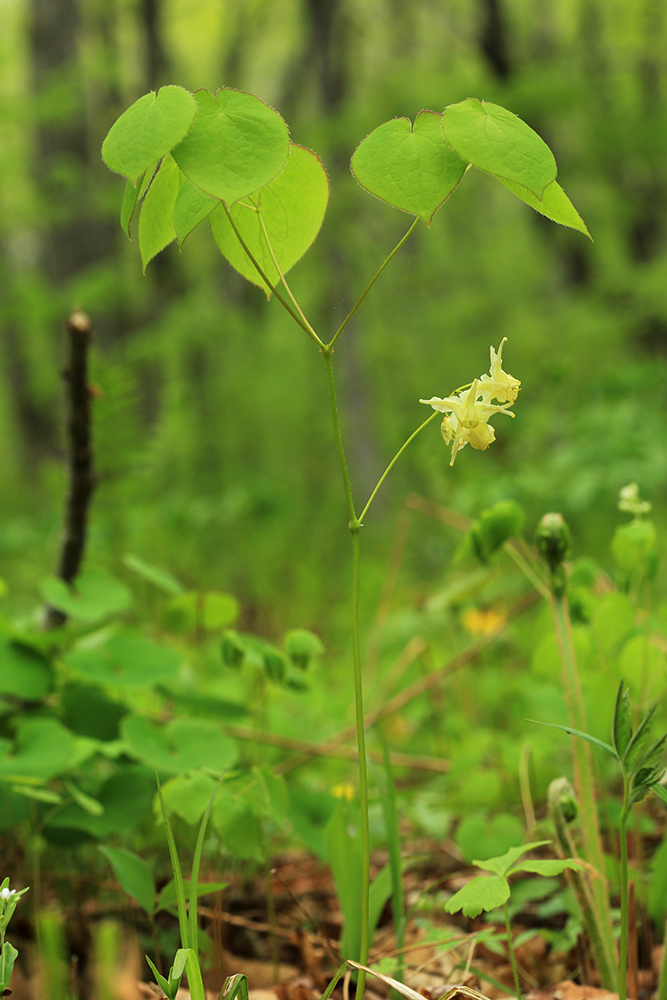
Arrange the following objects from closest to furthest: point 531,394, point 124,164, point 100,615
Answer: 1. point 124,164
2. point 100,615
3. point 531,394

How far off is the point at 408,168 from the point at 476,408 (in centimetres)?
18

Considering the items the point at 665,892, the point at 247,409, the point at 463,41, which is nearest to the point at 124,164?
the point at 665,892

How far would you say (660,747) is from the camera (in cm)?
58

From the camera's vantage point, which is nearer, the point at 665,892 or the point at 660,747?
the point at 660,747

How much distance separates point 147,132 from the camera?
1.72 feet

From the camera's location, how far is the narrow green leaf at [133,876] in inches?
28.7

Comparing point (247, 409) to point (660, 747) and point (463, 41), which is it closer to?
point (463, 41)

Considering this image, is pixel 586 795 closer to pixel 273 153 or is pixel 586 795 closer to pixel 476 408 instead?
pixel 476 408

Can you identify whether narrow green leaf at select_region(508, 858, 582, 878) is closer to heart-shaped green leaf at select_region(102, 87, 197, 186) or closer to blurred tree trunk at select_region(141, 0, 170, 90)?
heart-shaped green leaf at select_region(102, 87, 197, 186)

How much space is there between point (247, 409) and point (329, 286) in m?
2.93

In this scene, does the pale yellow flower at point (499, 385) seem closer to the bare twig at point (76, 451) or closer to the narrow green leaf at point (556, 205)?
the narrow green leaf at point (556, 205)

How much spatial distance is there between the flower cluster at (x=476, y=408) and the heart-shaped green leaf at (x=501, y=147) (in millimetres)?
115

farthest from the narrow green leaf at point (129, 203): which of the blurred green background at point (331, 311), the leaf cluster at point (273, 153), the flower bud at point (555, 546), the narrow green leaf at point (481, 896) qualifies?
the blurred green background at point (331, 311)

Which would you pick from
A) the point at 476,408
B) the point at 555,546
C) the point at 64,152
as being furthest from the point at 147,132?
the point at 64,152
